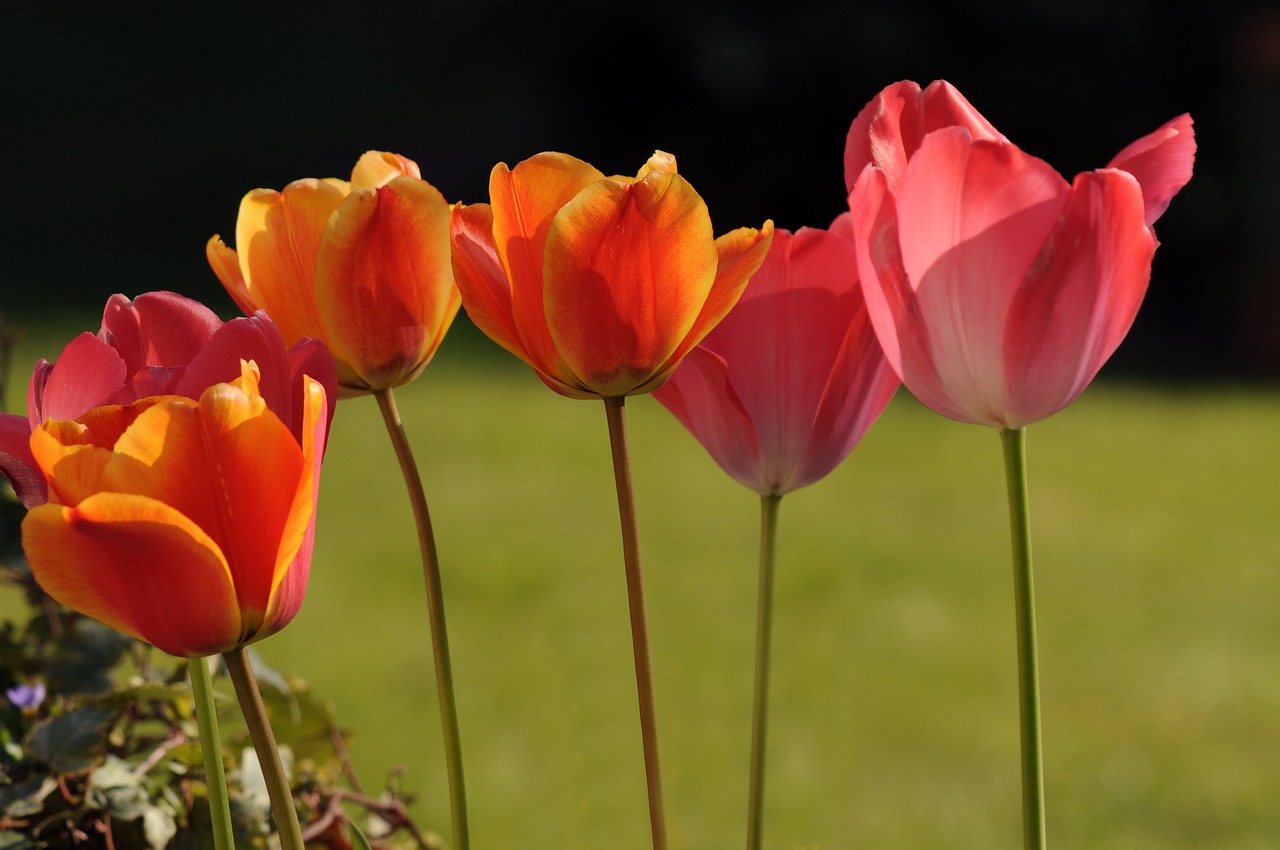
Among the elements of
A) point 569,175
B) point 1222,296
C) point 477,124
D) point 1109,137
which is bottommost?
point 569,175

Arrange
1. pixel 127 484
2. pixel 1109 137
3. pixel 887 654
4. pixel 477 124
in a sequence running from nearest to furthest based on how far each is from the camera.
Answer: pixel 127 484 < pixel 887 654 < pixel 1109 137 < pixel 477 124

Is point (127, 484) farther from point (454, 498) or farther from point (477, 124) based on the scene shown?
point (477, 124)

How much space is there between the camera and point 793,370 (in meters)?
0.44

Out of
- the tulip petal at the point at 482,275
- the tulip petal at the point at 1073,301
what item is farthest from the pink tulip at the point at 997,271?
the tulip petal at the point at 482,275

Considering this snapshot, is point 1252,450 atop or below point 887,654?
atop

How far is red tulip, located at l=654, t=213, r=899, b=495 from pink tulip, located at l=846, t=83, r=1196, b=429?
4 cm

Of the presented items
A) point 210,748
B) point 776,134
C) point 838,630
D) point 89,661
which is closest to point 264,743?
point 210,748

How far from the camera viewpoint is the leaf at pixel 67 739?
0.57 meters

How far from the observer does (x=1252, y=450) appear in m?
3.17

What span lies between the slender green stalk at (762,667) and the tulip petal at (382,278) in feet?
0.39

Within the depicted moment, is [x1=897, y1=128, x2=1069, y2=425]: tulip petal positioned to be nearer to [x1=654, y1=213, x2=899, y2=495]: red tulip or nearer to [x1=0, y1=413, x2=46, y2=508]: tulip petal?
[x1=654, y1=213, x2=899, y2=495]: red tulip

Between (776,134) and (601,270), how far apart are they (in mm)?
4194

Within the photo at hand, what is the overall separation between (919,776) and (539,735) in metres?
0.52

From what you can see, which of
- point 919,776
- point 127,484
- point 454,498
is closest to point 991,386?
point 127,484
